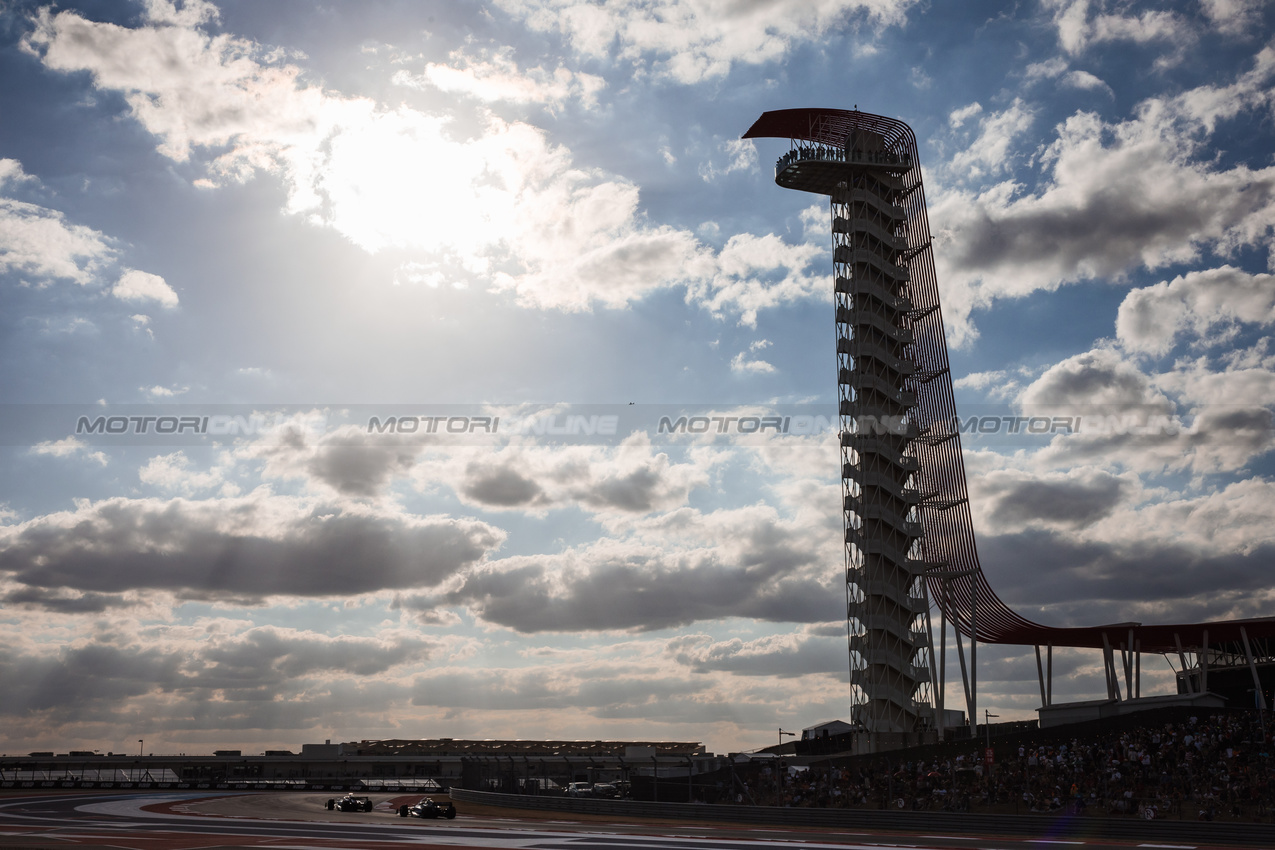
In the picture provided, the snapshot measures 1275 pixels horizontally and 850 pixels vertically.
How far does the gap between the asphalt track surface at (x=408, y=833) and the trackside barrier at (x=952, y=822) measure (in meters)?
1.21

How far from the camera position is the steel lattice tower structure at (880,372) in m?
70.5

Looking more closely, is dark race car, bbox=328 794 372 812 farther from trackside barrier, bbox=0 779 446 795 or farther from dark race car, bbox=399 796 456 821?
trackside barrier, bbox=0 779 446 795

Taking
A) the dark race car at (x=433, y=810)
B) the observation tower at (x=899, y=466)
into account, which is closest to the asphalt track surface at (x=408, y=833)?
the dark race car at (x=433, y=810)

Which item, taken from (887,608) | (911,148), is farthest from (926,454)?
(911,148)

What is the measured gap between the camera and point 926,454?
7419cm

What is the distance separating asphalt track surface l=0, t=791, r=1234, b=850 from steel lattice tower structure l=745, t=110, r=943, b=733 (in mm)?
29049

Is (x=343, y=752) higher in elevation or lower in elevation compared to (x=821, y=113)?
lower

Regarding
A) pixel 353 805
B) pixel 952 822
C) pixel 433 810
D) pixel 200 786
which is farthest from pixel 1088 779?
pixel 200 786

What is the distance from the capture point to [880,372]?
76.2 meters

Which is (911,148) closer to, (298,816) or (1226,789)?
(1226,789)

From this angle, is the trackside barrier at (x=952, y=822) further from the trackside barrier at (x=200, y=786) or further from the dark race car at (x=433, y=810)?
the trackside barrier at (x=200, y=786)

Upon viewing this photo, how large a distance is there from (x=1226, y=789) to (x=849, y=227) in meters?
50.7

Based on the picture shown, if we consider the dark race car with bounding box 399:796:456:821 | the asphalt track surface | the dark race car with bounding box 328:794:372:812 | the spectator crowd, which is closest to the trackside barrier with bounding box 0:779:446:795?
the dark race car with bounding box 328:794:372:812

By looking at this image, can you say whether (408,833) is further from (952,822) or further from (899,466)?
(899,466)
